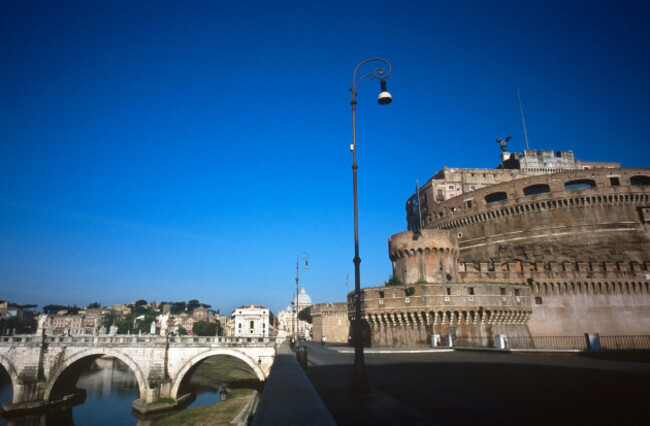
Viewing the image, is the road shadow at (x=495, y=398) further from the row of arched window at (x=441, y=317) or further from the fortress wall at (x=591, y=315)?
the fortress wall at (x=591, y=315)

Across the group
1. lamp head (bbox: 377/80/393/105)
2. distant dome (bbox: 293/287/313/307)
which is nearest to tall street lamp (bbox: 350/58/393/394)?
lamp head (bbox: 377/80/393/105)

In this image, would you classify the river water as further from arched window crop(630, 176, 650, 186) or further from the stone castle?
arched window crop(630, 176, 650, 186)

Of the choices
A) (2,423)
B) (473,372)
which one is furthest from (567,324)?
(2,423)

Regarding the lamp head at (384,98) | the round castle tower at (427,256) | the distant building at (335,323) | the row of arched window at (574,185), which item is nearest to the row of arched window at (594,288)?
the round castle tower at (427,256)

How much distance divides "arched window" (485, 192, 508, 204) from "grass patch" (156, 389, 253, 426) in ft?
128

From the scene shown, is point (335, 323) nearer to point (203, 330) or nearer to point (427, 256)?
point (427, 256)

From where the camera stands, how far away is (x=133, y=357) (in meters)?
36.5

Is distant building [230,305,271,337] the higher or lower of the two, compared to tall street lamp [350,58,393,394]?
lower

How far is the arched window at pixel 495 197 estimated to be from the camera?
47.2 metres

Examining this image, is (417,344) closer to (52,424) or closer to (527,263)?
(527,263)

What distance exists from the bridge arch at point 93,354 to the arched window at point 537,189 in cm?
4978

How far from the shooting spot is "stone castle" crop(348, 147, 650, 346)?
101ft

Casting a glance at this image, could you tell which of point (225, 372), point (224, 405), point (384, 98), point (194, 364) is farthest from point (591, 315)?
point (225, 372)

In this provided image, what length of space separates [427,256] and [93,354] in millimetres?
36376
